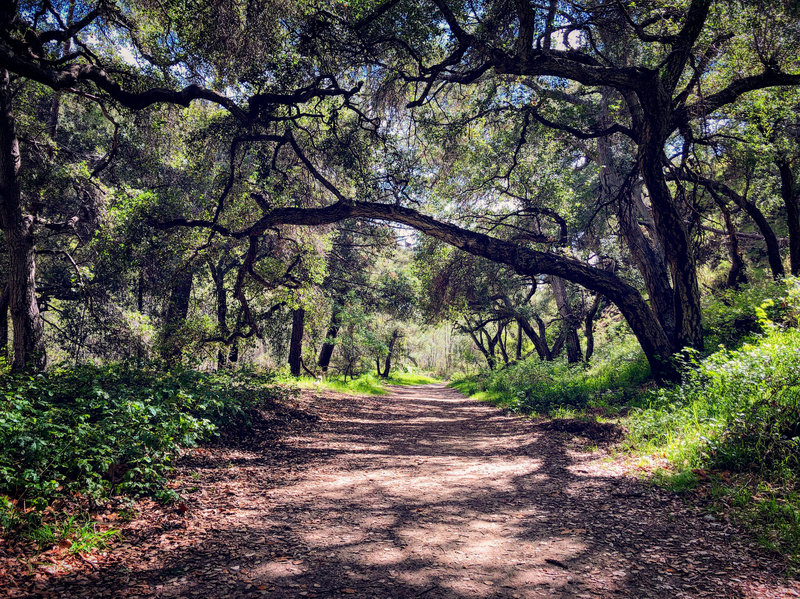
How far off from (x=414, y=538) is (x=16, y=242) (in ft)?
28.2

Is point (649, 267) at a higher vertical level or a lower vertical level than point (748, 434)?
higher

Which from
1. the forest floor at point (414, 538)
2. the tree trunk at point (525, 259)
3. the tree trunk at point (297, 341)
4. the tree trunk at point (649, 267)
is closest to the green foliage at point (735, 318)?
the tree trunk at point (649, 267)

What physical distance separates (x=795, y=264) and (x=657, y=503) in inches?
449

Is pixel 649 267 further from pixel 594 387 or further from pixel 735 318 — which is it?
pixel 594 387

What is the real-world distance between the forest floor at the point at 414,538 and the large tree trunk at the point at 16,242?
183 inches

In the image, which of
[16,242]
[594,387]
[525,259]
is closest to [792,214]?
[594,387]

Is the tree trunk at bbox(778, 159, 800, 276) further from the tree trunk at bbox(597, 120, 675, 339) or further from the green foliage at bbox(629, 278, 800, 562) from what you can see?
the green foliage at bbox(629, 278, 800, 562)

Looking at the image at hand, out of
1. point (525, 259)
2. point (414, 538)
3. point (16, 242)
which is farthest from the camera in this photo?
point (525, 259)

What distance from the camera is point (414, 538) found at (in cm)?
310

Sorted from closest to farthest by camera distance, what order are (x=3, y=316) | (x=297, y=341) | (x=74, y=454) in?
(x=74, y=454), (x=3, y=316), (x=297, y=341)

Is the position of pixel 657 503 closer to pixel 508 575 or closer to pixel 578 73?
pixel 508 575

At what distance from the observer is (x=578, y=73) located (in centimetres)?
673

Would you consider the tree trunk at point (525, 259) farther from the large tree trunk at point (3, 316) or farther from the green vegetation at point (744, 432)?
the large tree trunk at point (3, 316)

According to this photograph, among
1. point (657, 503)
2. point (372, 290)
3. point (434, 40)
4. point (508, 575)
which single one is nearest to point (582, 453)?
point (657, 503)
